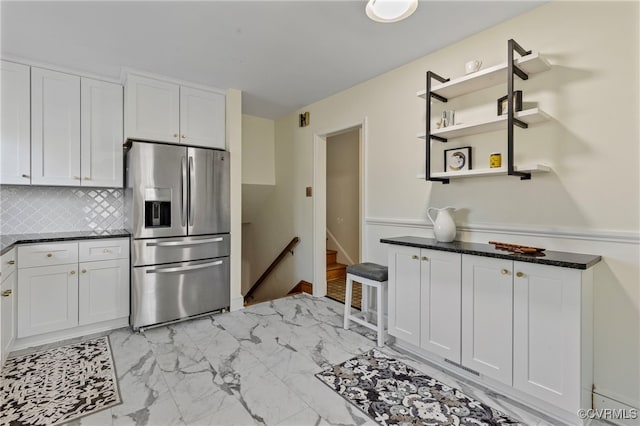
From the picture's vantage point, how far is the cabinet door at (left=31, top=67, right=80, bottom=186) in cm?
277

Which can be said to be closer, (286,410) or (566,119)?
(286,410)

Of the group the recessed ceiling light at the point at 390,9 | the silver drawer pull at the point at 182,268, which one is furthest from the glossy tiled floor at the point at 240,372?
the recessed ceiling light at the point at 390,9

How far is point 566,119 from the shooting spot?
6.38ft

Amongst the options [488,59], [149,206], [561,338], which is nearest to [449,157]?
[488,59]

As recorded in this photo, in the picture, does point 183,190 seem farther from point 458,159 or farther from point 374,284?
point 458,159

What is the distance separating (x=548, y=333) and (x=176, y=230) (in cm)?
309

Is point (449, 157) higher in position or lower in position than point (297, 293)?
higher

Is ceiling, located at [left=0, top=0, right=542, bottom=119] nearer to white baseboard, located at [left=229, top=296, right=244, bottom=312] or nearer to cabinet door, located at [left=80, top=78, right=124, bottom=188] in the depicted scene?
cabinet door, located at [left=80, top=78, right=124, bottom=188]

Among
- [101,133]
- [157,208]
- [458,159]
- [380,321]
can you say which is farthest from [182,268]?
[458,159]

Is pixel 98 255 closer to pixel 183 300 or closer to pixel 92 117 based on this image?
pixel 183 300

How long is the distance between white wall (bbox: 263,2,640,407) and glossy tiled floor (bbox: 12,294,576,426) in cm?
82

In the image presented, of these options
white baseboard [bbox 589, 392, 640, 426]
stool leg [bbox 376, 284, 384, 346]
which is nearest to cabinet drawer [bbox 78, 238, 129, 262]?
stool leg [bbox 376, 284, 384, 346]

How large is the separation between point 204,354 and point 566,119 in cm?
310

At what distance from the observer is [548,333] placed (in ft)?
5.56
